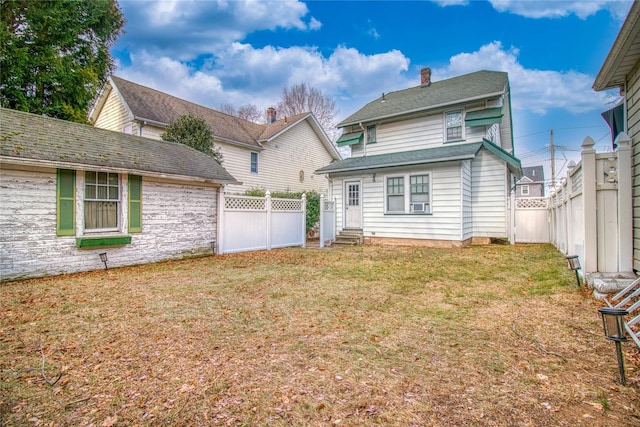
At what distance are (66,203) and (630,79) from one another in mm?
11571

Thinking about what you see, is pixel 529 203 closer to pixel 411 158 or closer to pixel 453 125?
pixel 453 125

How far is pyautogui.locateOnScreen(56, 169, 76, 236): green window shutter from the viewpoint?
7324mm

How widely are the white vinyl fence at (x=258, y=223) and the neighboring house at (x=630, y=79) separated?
971cm

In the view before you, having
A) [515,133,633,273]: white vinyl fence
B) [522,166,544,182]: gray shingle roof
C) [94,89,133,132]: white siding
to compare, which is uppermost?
[522,166,544,182]: gray shingle roof

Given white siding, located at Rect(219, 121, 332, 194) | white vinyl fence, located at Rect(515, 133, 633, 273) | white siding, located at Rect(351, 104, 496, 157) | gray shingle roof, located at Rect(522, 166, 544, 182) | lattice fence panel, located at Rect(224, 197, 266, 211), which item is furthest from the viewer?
gray shingle roof, located at Rect(522, 166, 544, 182)

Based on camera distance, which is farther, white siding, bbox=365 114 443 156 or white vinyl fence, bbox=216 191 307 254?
white siding, bbox=365 114 443 156

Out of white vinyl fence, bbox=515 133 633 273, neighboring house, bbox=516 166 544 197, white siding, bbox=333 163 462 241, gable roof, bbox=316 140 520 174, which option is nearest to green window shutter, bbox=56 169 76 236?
gable roof, bbox=316 140 520 174

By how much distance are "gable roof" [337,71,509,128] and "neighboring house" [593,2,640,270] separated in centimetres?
672

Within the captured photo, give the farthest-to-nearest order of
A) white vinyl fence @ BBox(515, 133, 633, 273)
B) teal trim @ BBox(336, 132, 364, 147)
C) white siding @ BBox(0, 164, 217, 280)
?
teal trim @ BBox(336, 132, 364, 147), white siding @ BBox(0, 164, 217, 280), white vinyl fence @ BBox(515, 133, 633, 273)

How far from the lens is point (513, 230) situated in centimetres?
1179

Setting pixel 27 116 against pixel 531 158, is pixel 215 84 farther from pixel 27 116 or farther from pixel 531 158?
pixel 531 158

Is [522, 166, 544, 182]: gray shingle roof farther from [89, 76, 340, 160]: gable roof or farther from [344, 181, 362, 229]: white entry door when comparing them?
[344, 181, 362, 229]: white entry door

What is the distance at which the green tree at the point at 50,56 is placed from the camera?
47.0 ft

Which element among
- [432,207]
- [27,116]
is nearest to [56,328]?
[27,116]
